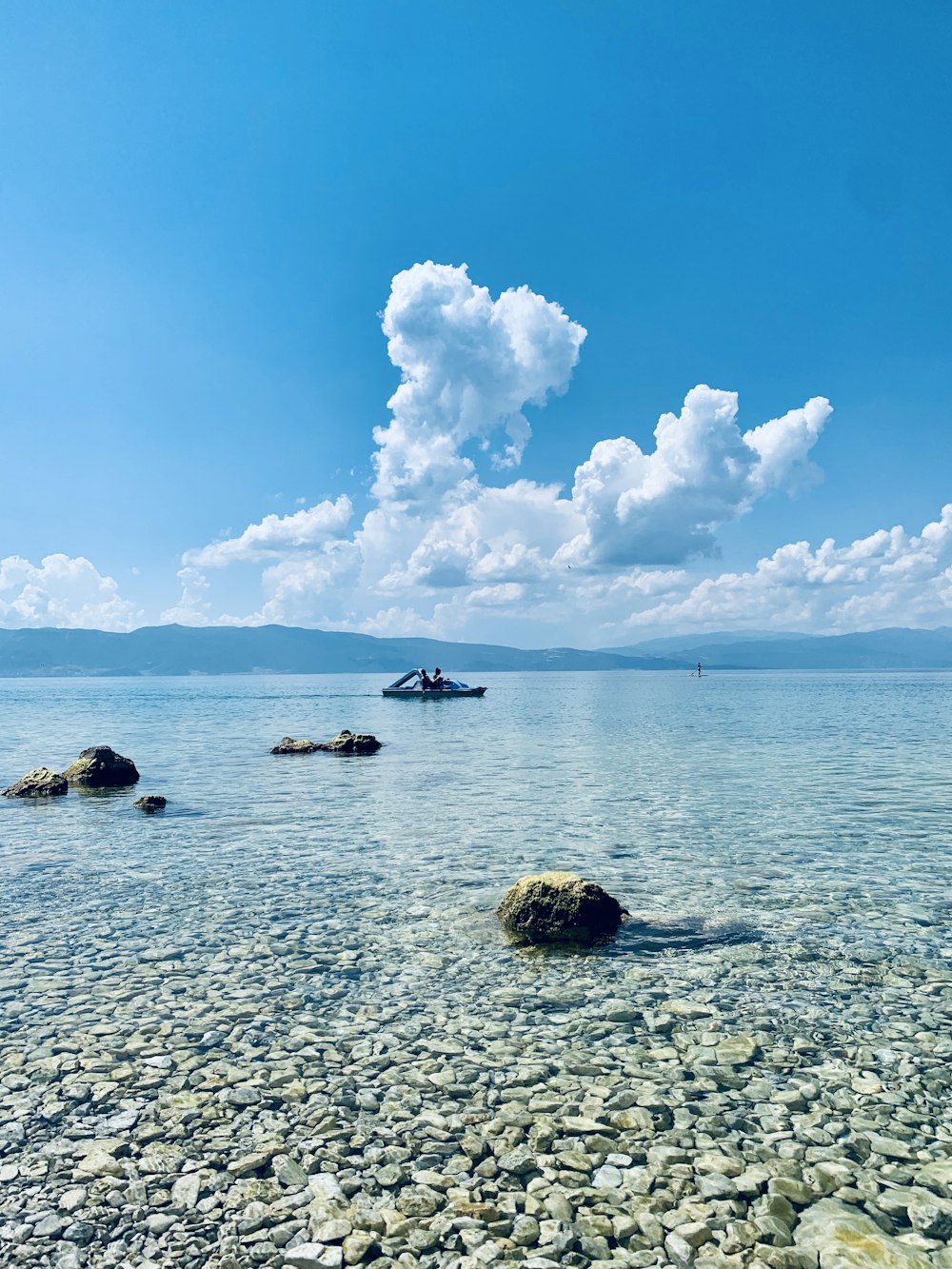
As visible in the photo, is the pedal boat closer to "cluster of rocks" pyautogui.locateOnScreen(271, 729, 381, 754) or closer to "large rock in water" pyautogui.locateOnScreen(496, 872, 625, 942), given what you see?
"cluster of rocks" pyautogui.locateOnScreen(271, 729, 381, 754)

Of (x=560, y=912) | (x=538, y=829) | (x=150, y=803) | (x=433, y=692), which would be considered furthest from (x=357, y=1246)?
(x=433, y=692)

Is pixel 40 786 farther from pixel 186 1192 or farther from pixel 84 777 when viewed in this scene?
pixel 186 1192

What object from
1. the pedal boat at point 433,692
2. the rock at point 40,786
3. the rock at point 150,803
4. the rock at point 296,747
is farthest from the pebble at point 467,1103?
the pedal boat at point 433,692

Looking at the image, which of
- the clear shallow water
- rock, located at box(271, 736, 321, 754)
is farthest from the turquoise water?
rock, located at box(271, 736, 321, 754)

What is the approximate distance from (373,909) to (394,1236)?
9.36 metres

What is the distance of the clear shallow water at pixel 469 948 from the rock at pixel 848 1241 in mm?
332

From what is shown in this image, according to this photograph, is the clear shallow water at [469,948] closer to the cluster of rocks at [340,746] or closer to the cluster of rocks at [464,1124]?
the cluster of rocks at [464,1124]

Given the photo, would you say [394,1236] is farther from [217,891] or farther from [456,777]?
[456,777]

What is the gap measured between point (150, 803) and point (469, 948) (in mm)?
19723

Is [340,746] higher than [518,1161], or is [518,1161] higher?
[518,1161]

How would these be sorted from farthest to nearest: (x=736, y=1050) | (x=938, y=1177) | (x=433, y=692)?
(x=433, y=692)
(x=736, y=1050)
(x=938, y=1177)

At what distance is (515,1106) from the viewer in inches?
325

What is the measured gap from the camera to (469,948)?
13281 mm

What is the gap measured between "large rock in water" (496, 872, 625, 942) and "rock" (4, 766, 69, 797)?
2555 centimetres
